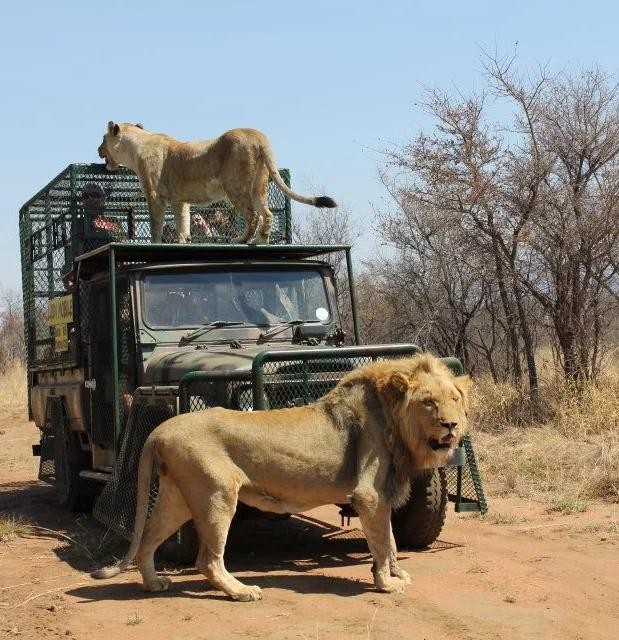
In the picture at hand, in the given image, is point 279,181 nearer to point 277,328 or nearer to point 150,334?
point 277,328

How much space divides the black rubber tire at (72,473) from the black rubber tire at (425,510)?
3258mm

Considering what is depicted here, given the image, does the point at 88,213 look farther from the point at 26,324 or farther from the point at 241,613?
the point at 241,613

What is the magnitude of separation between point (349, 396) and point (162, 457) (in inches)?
42.6

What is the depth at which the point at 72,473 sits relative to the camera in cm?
890

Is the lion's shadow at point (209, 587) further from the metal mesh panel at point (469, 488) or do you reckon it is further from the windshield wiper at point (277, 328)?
the windshield wiper at point (277, 328)

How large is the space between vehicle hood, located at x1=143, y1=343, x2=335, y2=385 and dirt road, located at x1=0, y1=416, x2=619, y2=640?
121 centimetres

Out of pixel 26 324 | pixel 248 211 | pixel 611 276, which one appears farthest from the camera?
pixel 611 276

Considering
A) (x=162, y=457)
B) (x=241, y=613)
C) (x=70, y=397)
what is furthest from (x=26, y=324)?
(x=241, y=613)

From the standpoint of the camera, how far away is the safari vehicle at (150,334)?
6645 mm

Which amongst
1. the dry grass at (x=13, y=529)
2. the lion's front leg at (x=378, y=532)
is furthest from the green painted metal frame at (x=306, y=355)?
the dry grass at (x=13, y=529)

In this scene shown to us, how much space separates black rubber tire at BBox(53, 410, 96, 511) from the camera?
29.1ft

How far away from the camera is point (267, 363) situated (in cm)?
662

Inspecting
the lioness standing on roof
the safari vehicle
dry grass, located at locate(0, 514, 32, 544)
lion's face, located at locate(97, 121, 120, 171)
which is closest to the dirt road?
dry grass, located at locate(0, 514, 32, 544)

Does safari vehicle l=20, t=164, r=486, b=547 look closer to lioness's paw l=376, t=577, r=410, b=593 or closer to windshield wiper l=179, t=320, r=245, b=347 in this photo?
windshield wiper l=179, t=320, r=245, b=347
